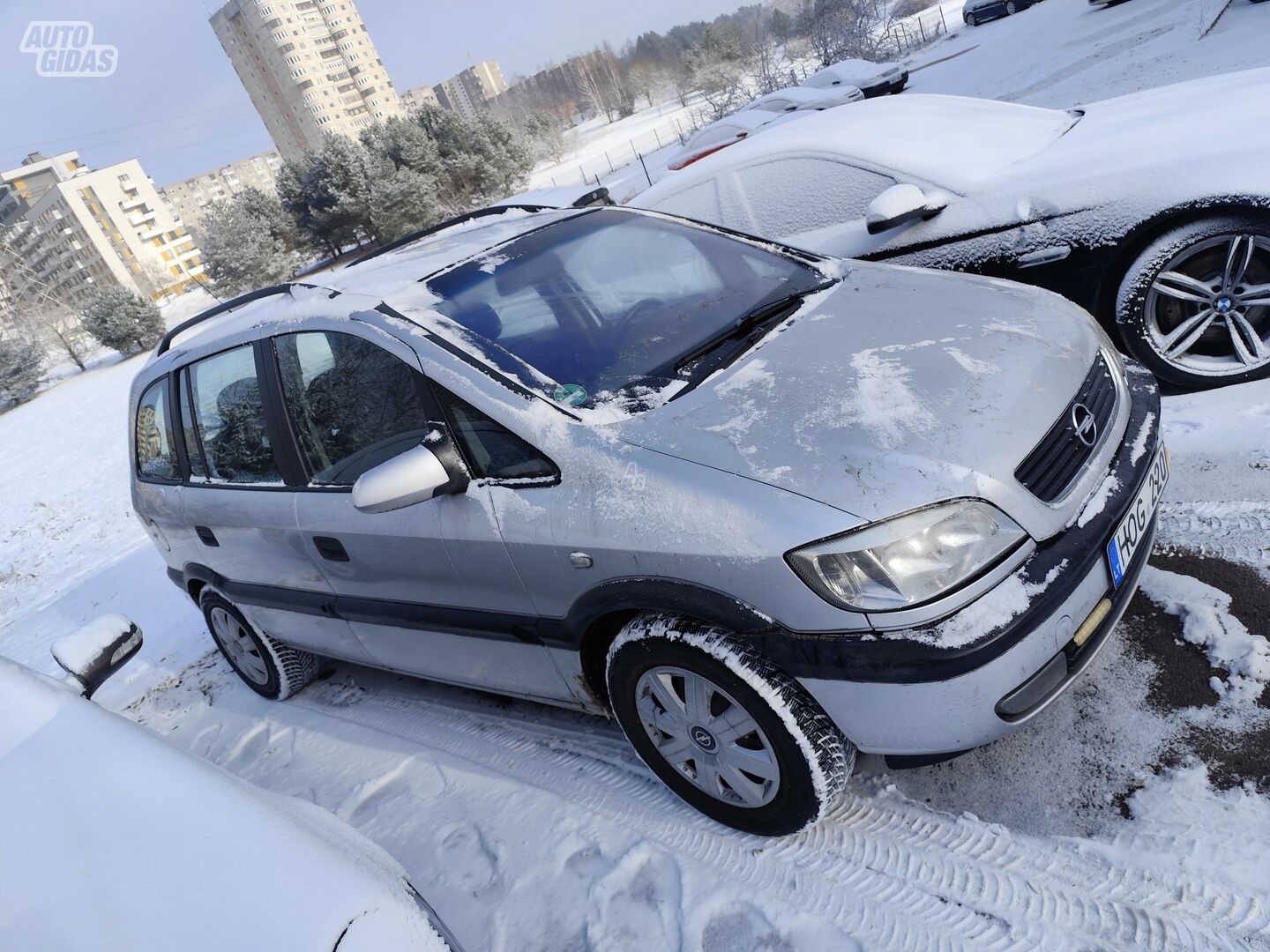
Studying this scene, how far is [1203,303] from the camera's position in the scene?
11.3ft

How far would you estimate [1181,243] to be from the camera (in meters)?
3.39

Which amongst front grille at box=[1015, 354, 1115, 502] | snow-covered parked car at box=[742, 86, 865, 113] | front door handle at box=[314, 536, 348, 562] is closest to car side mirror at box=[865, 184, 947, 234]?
front grille at box=[1015, 354, 1115, 502]

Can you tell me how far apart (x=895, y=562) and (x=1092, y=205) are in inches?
105

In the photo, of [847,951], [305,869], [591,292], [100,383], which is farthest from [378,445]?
[100,383]

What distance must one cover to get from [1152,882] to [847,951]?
70 centimetres

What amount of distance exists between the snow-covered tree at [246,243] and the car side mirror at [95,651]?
31.8m

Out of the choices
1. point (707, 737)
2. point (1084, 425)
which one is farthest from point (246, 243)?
point (1084, 425)

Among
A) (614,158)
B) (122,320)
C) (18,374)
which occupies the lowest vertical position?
(614,158)

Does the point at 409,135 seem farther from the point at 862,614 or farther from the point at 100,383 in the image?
the point at 862,614

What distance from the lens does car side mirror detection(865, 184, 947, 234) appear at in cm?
370

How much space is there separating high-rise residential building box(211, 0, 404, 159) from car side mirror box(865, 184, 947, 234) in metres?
107

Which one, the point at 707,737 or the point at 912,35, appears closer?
the point at 707,737

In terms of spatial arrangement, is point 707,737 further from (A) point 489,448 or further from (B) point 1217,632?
(B) point 1217,632

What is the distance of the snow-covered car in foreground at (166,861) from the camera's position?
1358 millimetres
